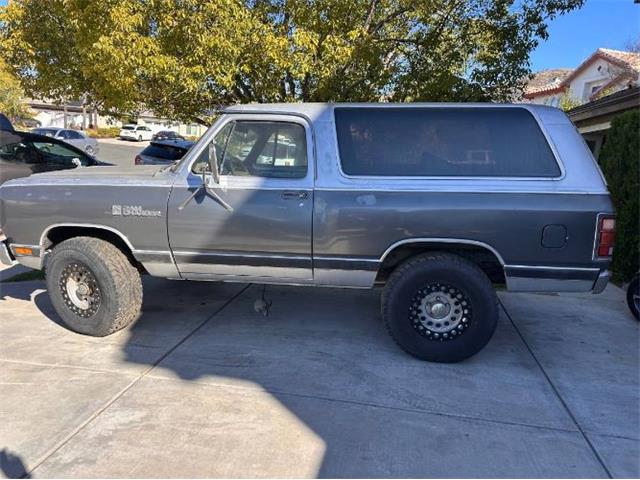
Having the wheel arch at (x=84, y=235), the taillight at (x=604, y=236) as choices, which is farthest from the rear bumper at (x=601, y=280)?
the wheel arch at (x=84, y=235)

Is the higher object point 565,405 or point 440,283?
point 440,283

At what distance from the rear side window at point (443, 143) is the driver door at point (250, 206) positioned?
1.38 feet

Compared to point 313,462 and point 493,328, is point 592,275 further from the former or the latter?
point 313,462

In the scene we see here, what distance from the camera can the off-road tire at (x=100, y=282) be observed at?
4328 mm

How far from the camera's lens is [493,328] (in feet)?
13.2

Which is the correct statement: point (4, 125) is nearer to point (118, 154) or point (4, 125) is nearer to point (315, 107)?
point (315, 107)

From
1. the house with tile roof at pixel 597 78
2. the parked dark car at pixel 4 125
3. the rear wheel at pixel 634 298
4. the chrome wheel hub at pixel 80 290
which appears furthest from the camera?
the house with tile roof at pixel 597 78

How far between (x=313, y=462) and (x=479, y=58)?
725 centimetres

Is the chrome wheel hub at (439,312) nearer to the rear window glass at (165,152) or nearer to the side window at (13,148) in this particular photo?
the side window at (13,148)

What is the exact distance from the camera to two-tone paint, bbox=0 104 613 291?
381 cm

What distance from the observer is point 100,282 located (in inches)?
171

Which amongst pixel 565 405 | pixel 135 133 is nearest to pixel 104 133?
pixel 135 133

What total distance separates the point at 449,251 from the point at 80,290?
3.17 m

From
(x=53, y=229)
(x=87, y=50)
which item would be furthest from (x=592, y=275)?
(x=87, y=50)
